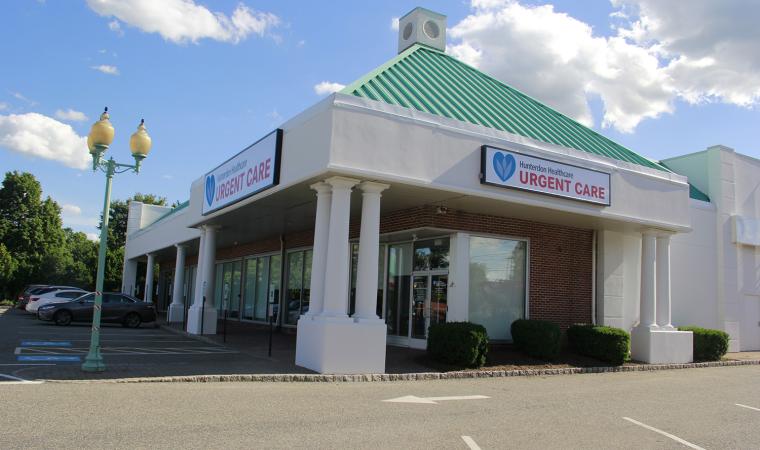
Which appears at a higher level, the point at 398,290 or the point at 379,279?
the point at 379,279

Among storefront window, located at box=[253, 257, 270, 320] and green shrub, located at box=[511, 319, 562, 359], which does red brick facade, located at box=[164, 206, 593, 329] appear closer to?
green shrub, located at box=[511, 319, 562, 359]

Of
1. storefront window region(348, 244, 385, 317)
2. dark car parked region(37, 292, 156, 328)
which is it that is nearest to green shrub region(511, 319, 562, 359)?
storefront window region(348, 244, 385, 317)

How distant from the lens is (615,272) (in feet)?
61.8

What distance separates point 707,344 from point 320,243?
12.3m

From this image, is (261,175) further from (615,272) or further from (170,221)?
(170,221)

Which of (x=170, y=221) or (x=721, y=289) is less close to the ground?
(x=170, y=221)

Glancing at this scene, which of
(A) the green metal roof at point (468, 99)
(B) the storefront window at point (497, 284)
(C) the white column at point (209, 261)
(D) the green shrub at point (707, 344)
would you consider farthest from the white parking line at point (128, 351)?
(D) the green shrub at point (707, 344)

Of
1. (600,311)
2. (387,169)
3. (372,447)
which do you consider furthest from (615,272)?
(372,447)

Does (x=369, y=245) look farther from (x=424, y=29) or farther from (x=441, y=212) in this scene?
(x=424, y=29)

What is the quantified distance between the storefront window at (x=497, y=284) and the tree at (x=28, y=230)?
1866 inches

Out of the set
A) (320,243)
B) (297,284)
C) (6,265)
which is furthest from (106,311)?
(6,265)

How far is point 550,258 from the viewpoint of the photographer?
58.7 ft

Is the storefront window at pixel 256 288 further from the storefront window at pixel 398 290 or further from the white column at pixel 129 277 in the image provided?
the white column at pixel 129 277

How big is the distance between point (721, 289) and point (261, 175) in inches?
661
